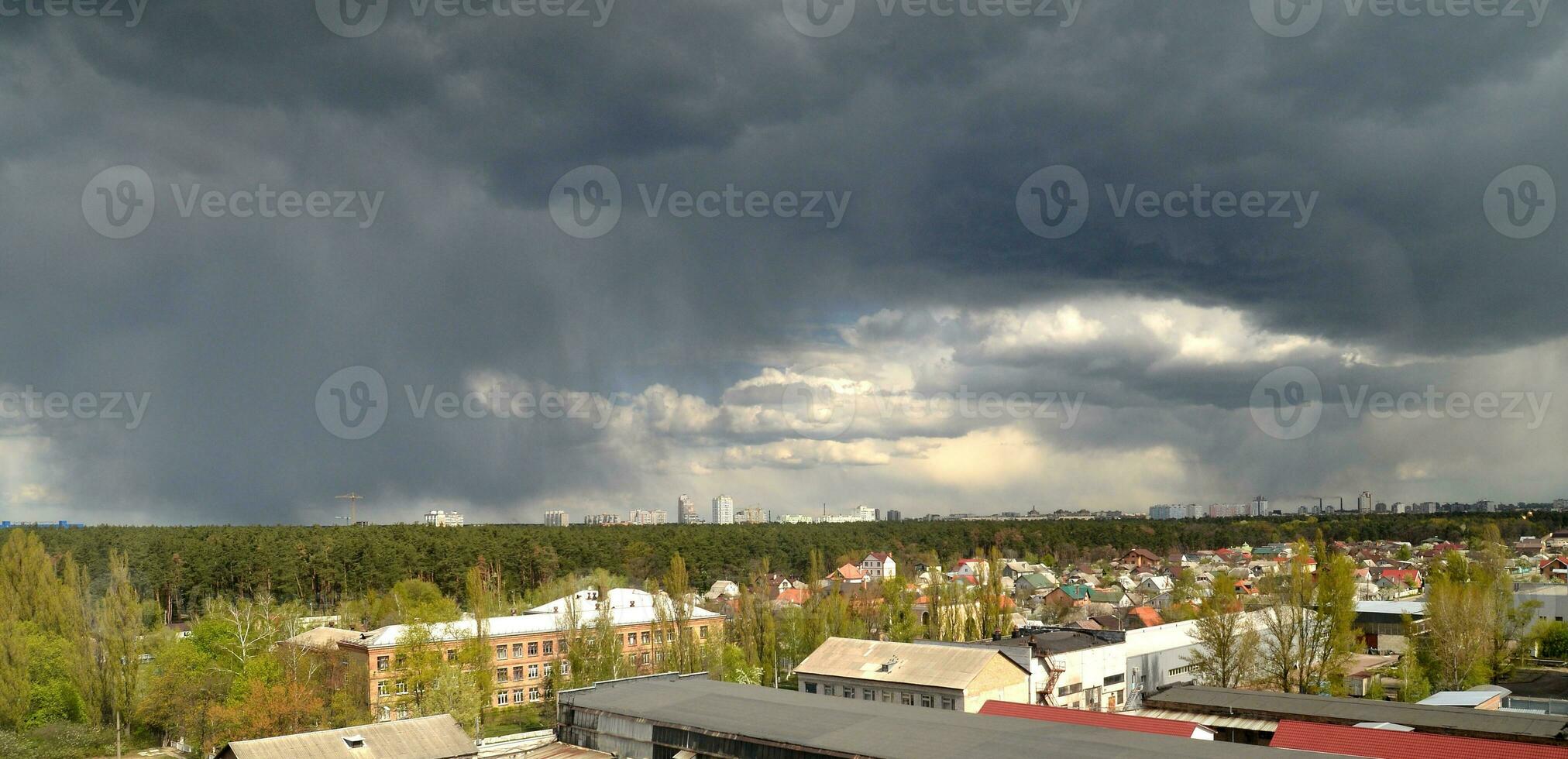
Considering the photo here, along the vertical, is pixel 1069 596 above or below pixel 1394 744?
below

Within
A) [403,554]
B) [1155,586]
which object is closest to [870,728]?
[403,554]

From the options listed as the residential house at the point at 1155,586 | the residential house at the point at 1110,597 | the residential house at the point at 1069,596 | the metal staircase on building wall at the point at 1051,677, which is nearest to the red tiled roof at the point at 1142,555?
the residential house at the point at 1155,586

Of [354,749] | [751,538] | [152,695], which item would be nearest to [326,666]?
[152,695]

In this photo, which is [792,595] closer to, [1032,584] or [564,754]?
[1032,584]

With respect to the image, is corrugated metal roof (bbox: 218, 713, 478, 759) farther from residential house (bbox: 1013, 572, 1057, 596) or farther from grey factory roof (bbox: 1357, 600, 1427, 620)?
residential house (bbox: 1013, 572, 1057, 596)

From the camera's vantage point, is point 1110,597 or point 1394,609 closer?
point 1394,609

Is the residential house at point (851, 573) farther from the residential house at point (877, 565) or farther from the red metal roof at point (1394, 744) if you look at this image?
the red metal roof at point (1394, 744)

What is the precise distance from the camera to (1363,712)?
29312mm

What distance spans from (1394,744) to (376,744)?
27.1m

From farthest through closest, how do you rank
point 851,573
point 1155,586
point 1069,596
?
1. point 851,573
2. point 1155,586
3. point 1069,596

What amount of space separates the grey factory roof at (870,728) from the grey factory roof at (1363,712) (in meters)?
11.1

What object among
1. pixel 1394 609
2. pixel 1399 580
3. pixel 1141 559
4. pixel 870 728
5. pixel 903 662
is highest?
pixel 870 728

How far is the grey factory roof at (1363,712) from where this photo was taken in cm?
2648

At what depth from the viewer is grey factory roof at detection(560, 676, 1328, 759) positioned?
68.0 feet
